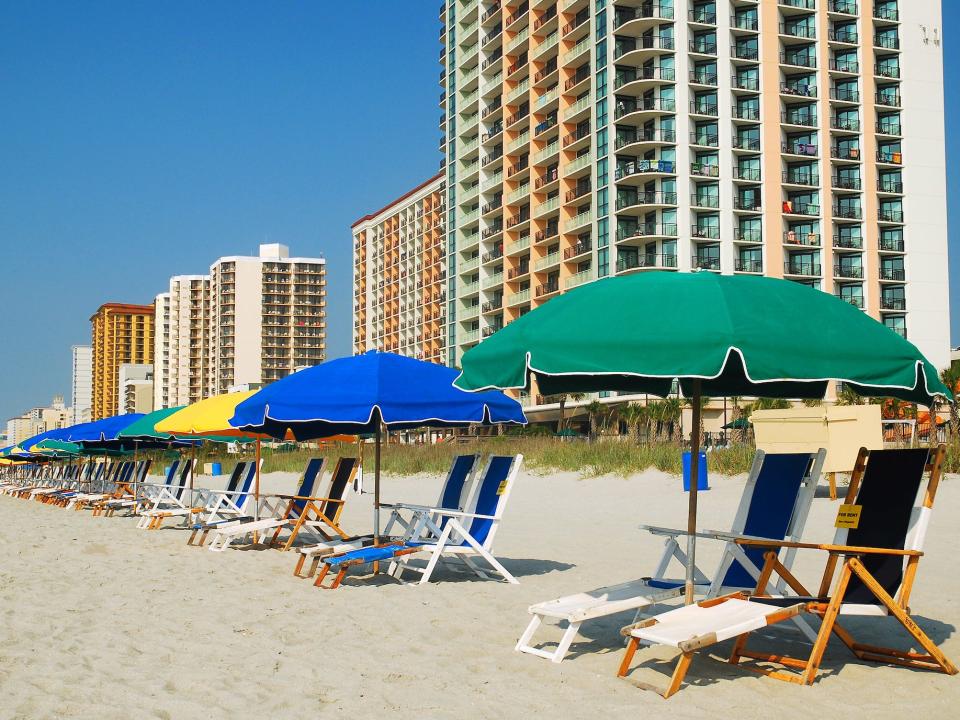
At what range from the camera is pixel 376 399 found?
8164 millimetres

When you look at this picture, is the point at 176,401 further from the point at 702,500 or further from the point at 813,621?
the point at 813,621

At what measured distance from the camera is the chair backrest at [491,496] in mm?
8703

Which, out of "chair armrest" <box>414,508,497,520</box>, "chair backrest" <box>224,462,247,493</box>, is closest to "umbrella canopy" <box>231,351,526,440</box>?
"chair armrest" <box>414,508,497,520</box>

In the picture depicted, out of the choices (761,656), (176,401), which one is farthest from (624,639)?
(176,401)

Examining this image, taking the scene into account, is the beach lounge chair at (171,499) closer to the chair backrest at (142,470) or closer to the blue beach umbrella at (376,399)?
the chair backrest at (142,470)

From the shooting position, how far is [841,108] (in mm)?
61281

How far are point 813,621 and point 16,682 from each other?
446 cm

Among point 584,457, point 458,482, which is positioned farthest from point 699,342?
point 584,457

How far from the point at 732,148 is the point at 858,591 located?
55.8 m

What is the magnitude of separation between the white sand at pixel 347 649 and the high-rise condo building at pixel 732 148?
157 feet

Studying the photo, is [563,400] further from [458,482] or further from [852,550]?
[852,550]

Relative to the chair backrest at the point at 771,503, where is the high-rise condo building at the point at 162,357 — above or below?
above

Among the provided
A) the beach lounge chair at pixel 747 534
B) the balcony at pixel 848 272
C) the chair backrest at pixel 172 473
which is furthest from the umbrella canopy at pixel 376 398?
the balcony at pixel 848 272

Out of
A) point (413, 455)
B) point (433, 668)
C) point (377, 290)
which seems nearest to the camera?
point (433, 668)
